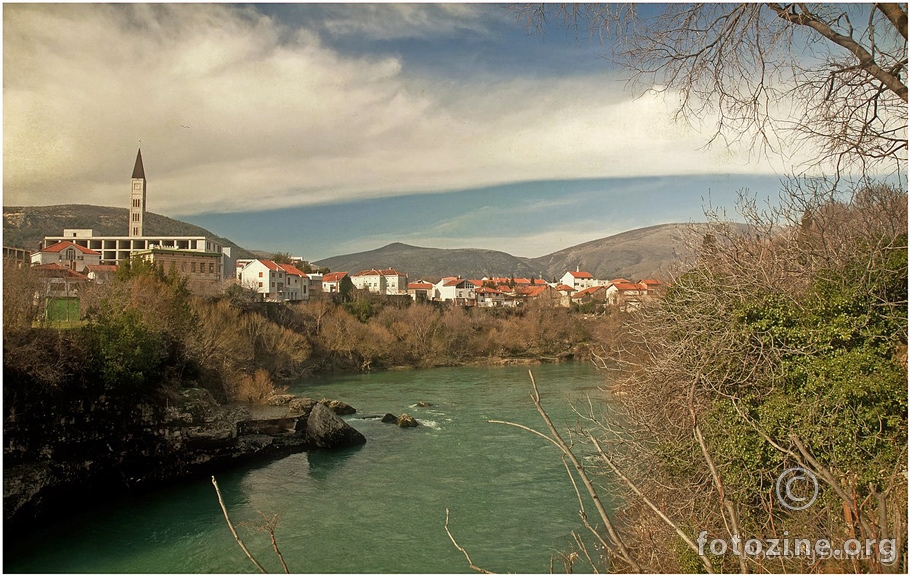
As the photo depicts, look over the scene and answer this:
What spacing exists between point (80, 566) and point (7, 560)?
1463mm

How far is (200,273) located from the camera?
41.6 m

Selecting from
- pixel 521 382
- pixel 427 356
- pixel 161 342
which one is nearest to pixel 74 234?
pixel 427 356

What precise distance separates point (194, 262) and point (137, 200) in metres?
8.06

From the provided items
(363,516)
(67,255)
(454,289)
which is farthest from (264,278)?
(363,516)

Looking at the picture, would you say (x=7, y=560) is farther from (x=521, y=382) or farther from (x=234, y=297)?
(x=234, y=297)

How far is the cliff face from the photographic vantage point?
12.6 meters

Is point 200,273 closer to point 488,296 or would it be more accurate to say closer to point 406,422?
point 406,422

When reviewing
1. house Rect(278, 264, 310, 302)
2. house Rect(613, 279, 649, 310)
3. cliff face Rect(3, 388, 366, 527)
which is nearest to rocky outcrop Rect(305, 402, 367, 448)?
cliff face Rect(3, 388, 366, 527)

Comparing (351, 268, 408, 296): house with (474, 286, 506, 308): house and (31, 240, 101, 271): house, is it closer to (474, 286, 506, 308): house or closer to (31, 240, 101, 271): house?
(474, 286, 506, 308): house

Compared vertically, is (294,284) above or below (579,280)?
below

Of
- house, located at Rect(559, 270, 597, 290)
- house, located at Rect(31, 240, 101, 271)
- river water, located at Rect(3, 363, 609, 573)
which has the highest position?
house, located at Rect(559, 270, 597, 290)

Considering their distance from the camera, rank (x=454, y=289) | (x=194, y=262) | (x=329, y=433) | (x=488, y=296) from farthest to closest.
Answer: (x=454, y=289) → (x=488, y=296) → (x=194, y=262) → (x=329, y=433)

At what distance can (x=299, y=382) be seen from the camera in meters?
31.9

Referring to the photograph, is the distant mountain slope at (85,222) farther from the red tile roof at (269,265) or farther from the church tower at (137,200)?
the red tile roof at (269,265)
